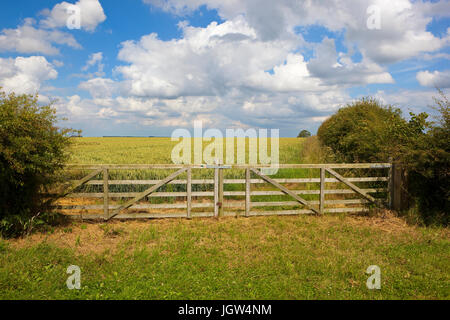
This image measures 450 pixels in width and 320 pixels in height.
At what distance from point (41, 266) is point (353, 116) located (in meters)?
14.3

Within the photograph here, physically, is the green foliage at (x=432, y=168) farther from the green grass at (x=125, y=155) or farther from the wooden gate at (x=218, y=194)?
the green grass at (x=125, y=155)

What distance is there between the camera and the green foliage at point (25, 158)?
6.18m

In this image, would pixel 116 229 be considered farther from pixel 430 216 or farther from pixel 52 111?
pixel 430 216

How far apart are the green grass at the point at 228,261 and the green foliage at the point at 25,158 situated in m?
0.65

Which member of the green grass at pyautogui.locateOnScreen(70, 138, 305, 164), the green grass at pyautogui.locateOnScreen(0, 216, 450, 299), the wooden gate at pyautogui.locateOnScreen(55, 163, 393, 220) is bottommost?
the green grass at pyautogui.locateOnScreen(0, 216, 450, 299)

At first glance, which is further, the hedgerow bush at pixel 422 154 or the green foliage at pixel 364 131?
the green foliage at pixel 364 131

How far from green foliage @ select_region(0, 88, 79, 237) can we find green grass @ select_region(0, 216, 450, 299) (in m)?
0.65

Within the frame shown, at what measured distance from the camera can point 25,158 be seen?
20.7ft

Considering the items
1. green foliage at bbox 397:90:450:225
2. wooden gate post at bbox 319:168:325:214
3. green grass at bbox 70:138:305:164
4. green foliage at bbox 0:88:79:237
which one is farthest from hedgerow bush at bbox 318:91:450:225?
green foliage at bbox 0:88:79:237

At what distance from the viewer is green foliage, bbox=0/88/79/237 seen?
6180 millimetres

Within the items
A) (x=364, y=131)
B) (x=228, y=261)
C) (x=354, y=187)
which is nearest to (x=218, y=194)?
(x=228, y=261)

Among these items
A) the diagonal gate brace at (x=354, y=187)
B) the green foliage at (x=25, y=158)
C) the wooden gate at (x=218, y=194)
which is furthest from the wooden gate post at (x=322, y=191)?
the green foliage at (x=25, y=158)

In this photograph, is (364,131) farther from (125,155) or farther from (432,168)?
(125,155)

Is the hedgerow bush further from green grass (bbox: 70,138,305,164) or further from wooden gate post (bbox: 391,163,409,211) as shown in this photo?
green grass (bbox: 70,138,305,164)
